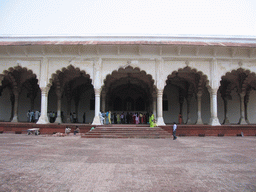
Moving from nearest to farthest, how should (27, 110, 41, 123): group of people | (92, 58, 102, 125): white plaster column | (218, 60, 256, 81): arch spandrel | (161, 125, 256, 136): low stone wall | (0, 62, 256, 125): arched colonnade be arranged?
1. (161, 125, 256, 136): low stone wall
2. (92, 58, 102, 125): white plaster column
3. (218, 60, 256, 81): arch spandrel
4. (0, 62, 256, 125): arched colonnade
5. (27, 110, 41, 123): group of people

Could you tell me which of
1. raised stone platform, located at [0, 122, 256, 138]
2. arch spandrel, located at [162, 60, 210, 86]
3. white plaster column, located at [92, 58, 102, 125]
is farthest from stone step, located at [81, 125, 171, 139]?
arch spandrel, located at [162, 60, 210, 86]

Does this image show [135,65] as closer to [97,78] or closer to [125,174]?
[97,78]

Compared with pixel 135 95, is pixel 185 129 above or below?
below

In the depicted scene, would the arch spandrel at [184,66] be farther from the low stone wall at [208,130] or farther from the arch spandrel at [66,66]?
the arch spandrel at [66,66]

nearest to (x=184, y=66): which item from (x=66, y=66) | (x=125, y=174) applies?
(x=66, y=66)

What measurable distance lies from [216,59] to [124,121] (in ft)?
30.8

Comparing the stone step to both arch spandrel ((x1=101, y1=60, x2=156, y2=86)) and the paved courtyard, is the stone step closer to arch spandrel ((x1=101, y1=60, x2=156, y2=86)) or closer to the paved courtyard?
arch spandrel ((x1=101, y1=60, x2=156, y2=86))

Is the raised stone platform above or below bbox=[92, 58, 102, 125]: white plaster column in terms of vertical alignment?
below

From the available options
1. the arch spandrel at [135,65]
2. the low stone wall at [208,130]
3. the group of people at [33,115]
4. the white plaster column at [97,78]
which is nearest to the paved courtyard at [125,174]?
the low stone wall at [208,130]

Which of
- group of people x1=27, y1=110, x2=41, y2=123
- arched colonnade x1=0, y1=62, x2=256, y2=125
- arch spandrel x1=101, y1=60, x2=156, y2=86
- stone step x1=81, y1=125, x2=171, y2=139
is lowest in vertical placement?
stone step x1=81, y1=125, x2=171, y2=139

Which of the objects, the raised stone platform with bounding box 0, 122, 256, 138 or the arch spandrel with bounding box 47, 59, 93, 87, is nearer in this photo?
the raised stone platform with bounding box 0, 122, 256, 138

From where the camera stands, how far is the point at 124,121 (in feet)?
62.3

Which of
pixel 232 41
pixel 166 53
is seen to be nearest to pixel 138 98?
pixel 166 53

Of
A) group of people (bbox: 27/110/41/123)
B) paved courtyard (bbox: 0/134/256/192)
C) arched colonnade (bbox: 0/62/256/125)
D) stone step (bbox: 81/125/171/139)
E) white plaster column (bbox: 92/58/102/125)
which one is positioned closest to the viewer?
paved courtyard (bbox: 0/134/256/192)
